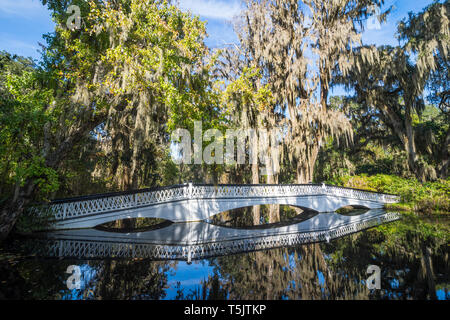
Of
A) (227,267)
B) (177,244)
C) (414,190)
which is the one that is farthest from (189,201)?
(414,190)

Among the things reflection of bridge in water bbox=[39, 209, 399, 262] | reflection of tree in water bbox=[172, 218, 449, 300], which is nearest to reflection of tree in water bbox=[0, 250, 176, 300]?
reflection of bridge in water bbox=[39, 209, 399, 262]

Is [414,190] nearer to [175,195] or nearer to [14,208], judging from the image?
[175,195]

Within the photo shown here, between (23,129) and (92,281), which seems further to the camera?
(23,129)

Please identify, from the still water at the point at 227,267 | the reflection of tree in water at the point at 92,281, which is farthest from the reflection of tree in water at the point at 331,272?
the reflection of tree in water at the point at 92,281

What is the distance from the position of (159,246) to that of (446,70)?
22598 mm

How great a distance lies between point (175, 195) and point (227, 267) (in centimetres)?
708

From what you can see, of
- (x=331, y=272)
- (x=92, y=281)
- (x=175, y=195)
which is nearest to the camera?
(x=92, y=281)

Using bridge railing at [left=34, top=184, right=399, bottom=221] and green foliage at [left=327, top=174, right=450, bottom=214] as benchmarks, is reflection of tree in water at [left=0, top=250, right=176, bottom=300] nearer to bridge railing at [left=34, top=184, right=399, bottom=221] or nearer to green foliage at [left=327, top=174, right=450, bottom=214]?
bridge railing at [left=34, top=184, right=399, bottom=221]

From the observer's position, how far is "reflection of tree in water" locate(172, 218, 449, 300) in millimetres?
3293

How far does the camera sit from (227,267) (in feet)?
15.0

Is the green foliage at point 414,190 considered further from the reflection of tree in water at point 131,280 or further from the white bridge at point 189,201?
the reflection of tree in water at point 131,280

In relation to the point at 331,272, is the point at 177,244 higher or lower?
higher

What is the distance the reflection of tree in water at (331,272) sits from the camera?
10.8 feet

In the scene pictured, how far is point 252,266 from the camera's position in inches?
179
